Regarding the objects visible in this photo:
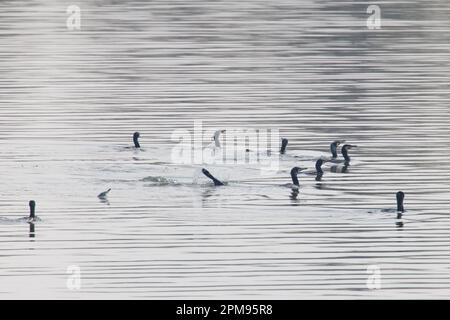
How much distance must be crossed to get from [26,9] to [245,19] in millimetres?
10897

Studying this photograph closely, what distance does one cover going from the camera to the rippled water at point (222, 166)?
23.3 meters

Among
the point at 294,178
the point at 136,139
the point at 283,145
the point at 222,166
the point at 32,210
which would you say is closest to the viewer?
the point at 32,210

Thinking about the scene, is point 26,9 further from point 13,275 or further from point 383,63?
point 13,275

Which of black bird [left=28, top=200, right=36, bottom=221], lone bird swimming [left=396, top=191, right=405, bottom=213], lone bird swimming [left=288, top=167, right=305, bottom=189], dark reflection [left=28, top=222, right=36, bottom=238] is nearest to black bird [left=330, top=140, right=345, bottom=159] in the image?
lone bird swimming [left=288, top=167, right=305, bottom=189]

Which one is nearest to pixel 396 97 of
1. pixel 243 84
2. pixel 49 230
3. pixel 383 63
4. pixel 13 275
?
pixel 243 84

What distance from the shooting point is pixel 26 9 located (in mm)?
71000

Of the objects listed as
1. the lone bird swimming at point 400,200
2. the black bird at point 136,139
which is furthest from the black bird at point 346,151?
the lone bird swimming at point 400,200

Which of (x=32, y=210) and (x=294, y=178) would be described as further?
(x=294, y=178)

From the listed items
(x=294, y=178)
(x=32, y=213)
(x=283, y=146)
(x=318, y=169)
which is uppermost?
(x=283, y=146)

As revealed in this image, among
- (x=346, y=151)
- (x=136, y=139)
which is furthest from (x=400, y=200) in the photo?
(x=136, y=139)

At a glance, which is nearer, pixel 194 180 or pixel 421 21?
pixel 194 180

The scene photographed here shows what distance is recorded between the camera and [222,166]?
106 feet

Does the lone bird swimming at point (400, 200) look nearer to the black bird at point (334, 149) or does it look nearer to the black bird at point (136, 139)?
the black bird at point (334, 149)

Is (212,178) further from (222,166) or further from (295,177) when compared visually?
(222,166)
